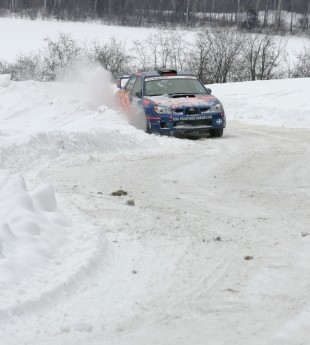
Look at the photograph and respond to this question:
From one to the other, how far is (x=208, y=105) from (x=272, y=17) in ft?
241

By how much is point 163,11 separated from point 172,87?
7638 cm

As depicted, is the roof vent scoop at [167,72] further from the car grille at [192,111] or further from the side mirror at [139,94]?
the car grille at [192,111]

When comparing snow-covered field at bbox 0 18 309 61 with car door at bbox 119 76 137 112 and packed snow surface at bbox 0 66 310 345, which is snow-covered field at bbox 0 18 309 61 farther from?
packed snow surface at bbox 0 66 310 345

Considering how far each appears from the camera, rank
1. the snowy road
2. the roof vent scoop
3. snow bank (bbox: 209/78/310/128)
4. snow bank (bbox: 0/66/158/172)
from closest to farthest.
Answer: the snowy road → snow bank (bbox: 0/66/158/172) → the roof vent scoop → snow bank (bbox: 209/78/310/128)

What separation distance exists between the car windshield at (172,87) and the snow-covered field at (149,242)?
8.13ft

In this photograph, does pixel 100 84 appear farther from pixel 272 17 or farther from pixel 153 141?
pixel 272 17

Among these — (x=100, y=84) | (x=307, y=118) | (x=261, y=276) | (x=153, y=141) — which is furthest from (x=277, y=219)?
(x=100, y=84)

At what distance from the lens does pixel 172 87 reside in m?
13.5

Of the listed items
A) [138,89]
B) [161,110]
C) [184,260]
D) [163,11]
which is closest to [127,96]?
[138,89]

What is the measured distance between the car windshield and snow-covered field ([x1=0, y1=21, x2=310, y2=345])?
97.5 inches

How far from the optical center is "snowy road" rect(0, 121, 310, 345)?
3762 millimetres

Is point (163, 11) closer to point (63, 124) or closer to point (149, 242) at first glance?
point (63, 124)

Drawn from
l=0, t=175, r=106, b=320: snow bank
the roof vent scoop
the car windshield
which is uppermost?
the roof vent scoop

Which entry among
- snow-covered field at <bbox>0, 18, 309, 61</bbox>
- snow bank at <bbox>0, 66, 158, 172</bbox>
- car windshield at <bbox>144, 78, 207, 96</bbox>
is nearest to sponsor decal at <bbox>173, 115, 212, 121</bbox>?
snow bank at <bbox>0, 66, 158, 172</bbox>
